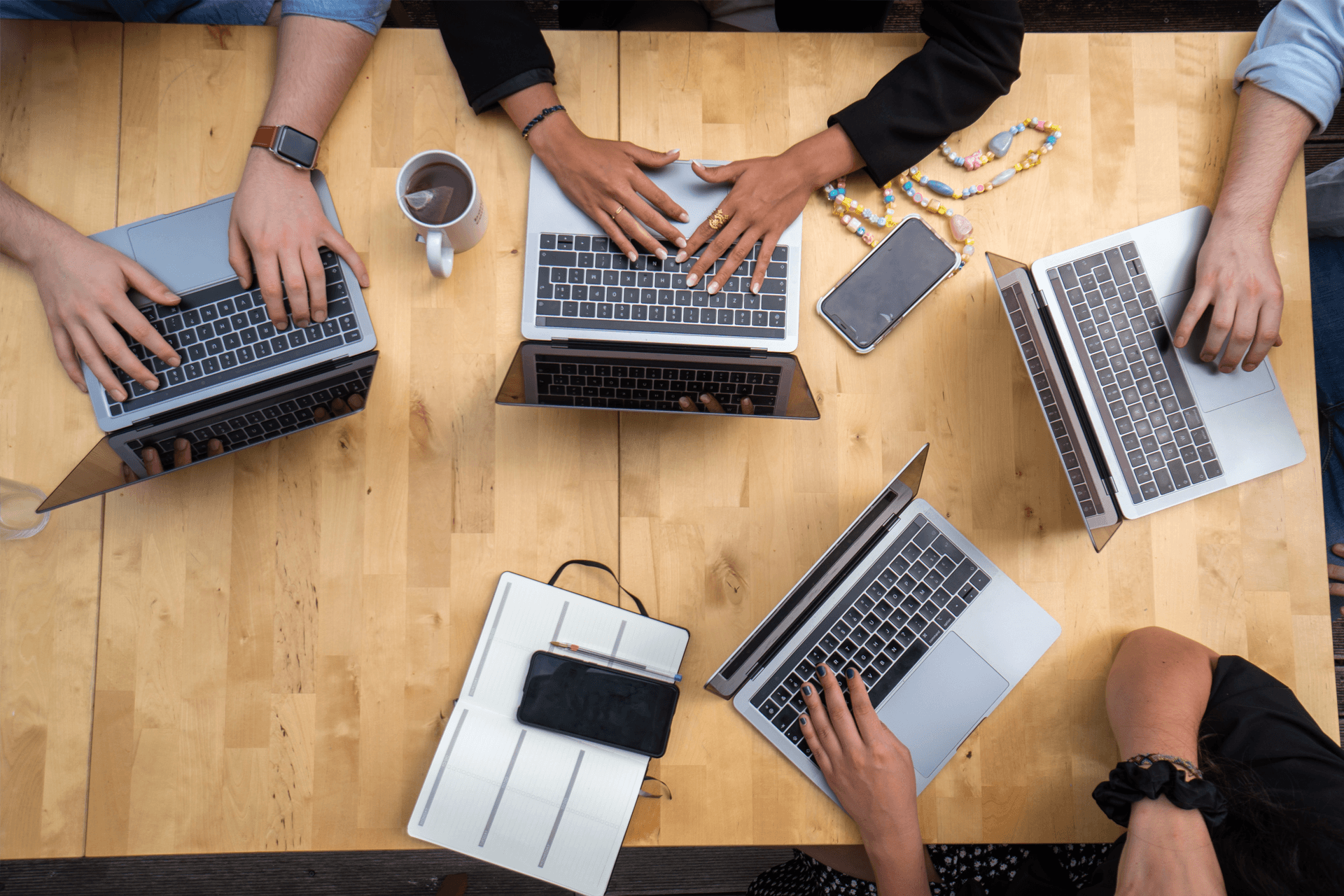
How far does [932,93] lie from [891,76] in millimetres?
66

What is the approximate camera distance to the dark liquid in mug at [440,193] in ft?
3.31

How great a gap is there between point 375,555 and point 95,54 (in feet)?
2.78

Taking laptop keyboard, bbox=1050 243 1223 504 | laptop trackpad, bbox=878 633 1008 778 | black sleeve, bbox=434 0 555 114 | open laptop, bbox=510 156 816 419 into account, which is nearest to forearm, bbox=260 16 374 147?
black sleeve, bbox=434 0 555 114

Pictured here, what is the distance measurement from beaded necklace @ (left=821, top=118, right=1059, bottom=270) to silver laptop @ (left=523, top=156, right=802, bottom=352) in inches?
4.2

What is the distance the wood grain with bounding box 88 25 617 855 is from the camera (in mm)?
1023

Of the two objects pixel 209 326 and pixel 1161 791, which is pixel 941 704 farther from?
pixel 209 326

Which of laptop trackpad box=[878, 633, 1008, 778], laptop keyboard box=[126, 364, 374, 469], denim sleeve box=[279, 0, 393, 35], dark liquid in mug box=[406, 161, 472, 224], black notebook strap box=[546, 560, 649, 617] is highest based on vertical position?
denim sleeve box=[279, 0, 393, 35]

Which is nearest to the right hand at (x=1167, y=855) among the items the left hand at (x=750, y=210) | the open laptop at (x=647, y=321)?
the open laptop at (x=647, y=321)

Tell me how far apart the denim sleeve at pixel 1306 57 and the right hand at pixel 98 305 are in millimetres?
1573

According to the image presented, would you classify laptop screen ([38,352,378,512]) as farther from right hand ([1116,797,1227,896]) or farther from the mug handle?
right hand ([1116,797,1227,896])

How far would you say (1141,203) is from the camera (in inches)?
43.9

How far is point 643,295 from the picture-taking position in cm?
104

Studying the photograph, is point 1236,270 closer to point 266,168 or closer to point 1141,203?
Result: point 1141,203

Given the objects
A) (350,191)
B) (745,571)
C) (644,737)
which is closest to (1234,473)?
(745,571)
